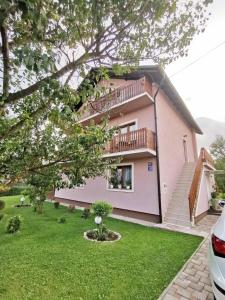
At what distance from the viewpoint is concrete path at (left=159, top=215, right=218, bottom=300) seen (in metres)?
3.38

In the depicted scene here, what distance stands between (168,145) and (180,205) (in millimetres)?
3610

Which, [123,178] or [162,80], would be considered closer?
[162,80]

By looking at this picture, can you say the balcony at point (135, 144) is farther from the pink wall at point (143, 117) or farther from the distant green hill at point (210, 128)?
the distant green hill at point (210, 128)

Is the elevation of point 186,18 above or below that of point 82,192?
above

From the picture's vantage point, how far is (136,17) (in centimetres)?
336

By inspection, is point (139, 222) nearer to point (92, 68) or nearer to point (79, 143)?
point (79, 143)

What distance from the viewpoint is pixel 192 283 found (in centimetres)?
379

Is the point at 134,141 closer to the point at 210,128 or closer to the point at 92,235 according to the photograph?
the point at 92,235

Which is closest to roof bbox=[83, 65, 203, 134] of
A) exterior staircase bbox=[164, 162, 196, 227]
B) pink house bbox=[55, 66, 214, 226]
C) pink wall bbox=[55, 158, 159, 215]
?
pink house bbox=[55, 66, 214, 226]

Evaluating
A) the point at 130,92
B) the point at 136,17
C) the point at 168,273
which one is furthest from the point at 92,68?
the point at 130,92

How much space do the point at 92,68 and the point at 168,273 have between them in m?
4.81

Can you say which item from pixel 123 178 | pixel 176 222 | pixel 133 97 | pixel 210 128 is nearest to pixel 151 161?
pixel 123 178

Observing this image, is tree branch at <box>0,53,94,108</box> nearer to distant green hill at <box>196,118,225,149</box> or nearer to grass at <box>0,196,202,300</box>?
grass at <box>0,196,202,300</box>

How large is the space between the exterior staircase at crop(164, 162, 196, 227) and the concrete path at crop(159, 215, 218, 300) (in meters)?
3.70
